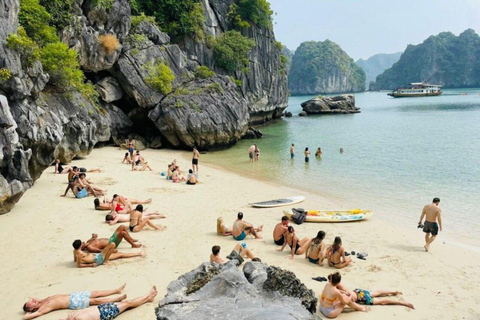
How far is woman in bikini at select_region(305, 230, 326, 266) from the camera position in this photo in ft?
30.5

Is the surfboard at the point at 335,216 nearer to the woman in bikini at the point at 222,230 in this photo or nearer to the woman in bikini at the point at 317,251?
the woman in bikini at the point at 222,230

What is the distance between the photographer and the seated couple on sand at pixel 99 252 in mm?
8609

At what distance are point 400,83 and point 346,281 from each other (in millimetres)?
205788

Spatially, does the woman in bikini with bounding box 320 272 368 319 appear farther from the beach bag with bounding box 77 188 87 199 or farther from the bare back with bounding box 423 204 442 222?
the beach bag with bounding box 77 188 87 199

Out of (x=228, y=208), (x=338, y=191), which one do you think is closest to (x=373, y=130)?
(x=338, y=191)

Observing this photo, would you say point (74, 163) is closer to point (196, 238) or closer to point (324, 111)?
point (196, 238)

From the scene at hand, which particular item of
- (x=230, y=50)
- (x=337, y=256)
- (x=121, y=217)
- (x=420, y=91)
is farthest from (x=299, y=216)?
(x=420, y=91)

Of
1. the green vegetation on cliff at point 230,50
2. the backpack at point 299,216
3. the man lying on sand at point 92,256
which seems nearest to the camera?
the man lying on sand at point 92,256

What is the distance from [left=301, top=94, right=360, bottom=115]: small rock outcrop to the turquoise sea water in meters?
29.5

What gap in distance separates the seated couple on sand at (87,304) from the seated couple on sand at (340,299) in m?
3.43

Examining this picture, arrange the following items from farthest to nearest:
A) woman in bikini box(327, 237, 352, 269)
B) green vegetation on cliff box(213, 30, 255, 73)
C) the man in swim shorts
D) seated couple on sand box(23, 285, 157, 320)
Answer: green vegetation on cliff box(213, 30, 255, 73) → the man in swim shorts → woman in bikini box(327, 237, 352, 269) → seated couple on sand box(23, 285, 157, 320)

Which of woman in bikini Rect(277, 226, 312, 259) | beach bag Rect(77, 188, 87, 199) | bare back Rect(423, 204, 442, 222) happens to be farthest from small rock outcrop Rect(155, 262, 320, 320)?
beach bag Rect(77, 188, 87, 199)

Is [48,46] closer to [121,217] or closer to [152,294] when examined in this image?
[121,217]

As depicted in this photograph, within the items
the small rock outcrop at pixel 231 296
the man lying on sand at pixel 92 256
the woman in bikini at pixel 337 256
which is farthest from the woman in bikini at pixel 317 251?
the man lying on sand at pixel 92 256
